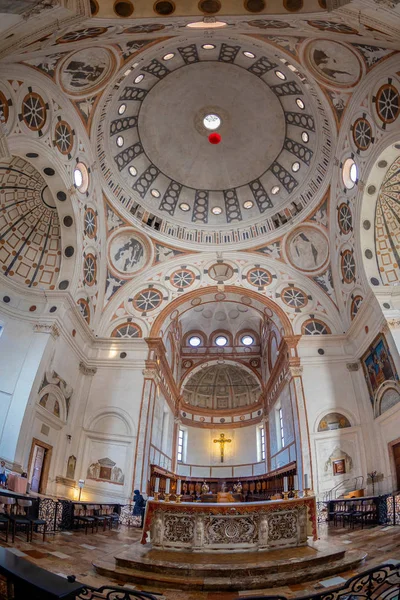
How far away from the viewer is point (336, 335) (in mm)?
20188

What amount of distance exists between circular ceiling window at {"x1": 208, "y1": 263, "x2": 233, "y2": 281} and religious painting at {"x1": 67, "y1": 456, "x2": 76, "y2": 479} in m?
12.5

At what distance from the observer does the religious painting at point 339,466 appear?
17188 mm

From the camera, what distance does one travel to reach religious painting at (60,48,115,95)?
43.8 feet

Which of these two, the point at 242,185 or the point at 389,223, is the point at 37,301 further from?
the point at 389,223

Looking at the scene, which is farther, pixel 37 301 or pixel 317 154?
pixel 317 154

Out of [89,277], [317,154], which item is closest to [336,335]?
[317,154]

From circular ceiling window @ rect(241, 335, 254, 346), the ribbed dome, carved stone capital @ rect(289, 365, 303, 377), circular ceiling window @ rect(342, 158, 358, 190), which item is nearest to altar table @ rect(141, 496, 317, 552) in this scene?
carved stone capital @ rect(289, 365, 303, 377)

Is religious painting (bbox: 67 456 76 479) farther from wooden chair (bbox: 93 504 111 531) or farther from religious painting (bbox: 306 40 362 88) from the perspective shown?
religious painting (bbox: 306 40 362 88)

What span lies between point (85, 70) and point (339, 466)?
20.0 m

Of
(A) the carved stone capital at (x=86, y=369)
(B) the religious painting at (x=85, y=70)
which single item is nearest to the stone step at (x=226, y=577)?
(A) the carved stone capital at (x=86, y=369)

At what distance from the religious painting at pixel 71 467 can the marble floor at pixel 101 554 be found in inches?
259

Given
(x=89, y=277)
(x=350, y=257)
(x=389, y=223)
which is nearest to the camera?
(x=389, y=223)

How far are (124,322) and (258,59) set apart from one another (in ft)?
49.5

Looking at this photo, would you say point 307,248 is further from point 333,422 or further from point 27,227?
point 27,227
